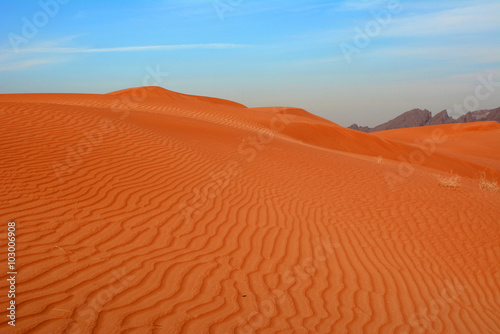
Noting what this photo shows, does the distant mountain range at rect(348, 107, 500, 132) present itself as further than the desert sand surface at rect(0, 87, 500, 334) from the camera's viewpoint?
Yes

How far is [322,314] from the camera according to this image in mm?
4129

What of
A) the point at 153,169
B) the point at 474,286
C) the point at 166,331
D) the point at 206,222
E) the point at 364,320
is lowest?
the point at 474,286

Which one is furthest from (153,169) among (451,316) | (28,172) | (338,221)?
(451,316)

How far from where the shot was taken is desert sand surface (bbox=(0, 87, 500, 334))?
3.79m

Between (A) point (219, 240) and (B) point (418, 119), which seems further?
(B) point (418, 119)

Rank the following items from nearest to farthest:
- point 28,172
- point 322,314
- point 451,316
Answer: point 322,314 < point 451,316 < point 28,172

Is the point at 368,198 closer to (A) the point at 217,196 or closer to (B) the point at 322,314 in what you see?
(A) the point at 217,196

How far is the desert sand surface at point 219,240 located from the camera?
3.79 metres

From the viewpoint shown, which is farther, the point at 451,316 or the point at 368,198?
the point at 368,198

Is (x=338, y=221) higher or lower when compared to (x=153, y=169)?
lower

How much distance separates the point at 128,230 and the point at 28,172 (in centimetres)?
228

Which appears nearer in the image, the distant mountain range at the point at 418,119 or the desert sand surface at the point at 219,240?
the desert sand surface at the point at 219,240

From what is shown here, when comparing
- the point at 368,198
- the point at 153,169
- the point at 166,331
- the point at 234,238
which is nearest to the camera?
the point at 166,331

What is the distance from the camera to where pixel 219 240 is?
18.0ft
